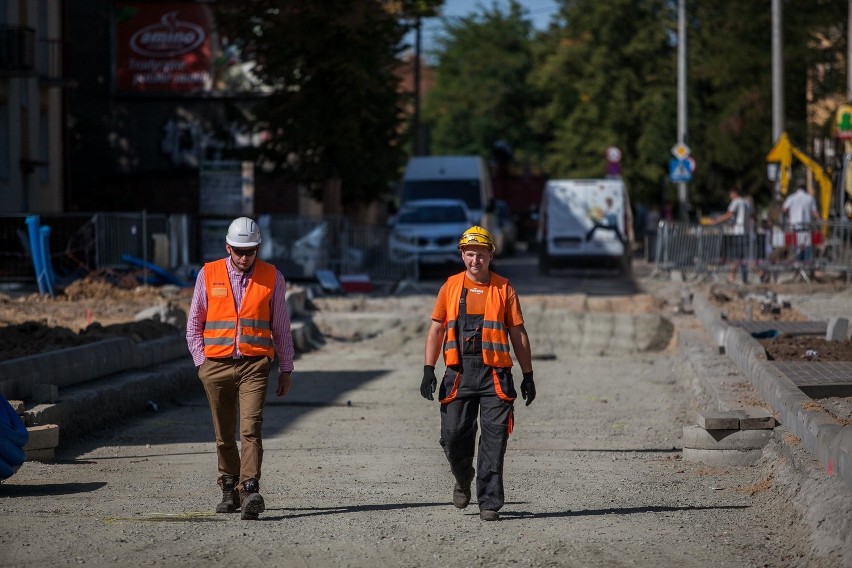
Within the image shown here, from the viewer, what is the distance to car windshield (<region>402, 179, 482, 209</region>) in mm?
38281

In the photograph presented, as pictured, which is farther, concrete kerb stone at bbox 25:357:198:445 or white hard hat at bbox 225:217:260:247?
concrete kerb stone at bbox 25:357:198:445

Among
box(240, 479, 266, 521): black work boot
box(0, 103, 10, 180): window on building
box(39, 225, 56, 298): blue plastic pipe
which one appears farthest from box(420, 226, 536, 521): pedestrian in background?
box(0, 103, 10, 180): window on building

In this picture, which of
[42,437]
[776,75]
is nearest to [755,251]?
[776,75]

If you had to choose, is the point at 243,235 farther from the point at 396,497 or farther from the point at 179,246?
the point at 179,246

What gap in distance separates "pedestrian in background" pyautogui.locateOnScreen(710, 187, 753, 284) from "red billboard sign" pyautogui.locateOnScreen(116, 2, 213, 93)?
18267 millimetres

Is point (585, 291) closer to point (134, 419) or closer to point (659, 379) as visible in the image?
point (659, 379)

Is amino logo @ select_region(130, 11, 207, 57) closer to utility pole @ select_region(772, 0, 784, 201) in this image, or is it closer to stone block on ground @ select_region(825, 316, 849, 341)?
utility pole @ select_region(772, 0, 784, 201)

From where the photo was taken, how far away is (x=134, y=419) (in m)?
14.4

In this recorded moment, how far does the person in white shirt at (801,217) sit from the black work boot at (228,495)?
75.5 feet

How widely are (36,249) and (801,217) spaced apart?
16.1 meters

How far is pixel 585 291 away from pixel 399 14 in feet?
29.6

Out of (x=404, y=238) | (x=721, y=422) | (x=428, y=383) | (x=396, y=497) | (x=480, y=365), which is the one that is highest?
(x=404, y=238)

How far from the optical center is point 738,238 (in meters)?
32.2

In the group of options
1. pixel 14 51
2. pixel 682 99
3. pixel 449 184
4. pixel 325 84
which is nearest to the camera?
pixel 14 51
